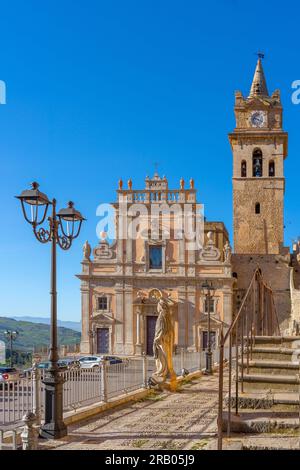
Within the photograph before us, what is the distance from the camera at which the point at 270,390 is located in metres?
8.00

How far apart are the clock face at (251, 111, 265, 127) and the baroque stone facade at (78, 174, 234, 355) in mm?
9298

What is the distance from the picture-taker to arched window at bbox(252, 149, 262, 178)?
150ft

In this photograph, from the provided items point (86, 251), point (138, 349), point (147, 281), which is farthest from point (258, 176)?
point (138, 349)

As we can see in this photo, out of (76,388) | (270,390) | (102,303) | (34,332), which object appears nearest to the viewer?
(270,390)

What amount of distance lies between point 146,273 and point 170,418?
100 ft

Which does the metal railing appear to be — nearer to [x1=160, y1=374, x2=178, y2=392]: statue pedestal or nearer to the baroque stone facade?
[x1=160, y1=374, x2=178, y2=392]: statue pedestal

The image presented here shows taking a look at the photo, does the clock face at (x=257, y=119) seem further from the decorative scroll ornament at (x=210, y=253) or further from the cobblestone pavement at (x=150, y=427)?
the cobblestone pavement at (x=150, y=427)

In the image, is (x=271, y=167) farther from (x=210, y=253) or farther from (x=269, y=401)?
(x=269, y=401)

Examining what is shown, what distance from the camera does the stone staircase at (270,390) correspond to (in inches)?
272

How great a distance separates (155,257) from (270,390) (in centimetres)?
3328

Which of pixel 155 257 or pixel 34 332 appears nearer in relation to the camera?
pixel 155 257

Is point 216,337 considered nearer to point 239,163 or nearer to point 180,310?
point 180,310

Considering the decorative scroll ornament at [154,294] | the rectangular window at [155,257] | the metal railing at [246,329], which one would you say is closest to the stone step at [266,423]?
the metal railing at [246,329]

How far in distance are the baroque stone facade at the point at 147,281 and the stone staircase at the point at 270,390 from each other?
3069cm
